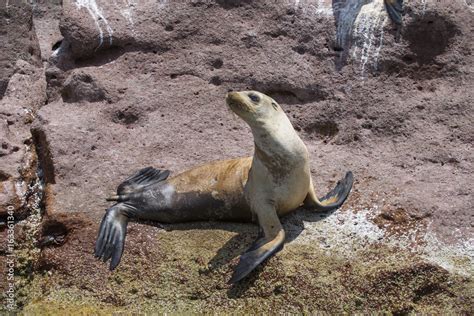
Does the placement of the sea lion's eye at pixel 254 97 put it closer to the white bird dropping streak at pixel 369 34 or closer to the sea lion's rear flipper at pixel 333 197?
the sea lion's rear flipper at pixel 333 197

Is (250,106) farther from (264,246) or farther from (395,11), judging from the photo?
(395,11)

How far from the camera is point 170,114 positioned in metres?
6.81

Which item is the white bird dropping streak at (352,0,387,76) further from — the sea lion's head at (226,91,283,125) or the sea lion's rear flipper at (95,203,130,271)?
the sea lion's rear flipper at (95,203,130,271)

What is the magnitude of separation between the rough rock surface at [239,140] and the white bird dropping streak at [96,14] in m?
0.02

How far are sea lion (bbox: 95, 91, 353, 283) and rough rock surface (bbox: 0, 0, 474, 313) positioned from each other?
110 mm

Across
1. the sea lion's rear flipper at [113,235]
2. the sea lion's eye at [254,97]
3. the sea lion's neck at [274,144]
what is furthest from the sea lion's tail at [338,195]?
the sea lion's rear flipper at [113,235]

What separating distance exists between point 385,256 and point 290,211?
80 centimetres

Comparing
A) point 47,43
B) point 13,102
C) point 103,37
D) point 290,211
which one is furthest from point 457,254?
point 47,43

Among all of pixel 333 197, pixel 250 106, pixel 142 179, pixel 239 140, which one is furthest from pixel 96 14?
pixel 333 197

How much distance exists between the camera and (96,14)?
7363 mm

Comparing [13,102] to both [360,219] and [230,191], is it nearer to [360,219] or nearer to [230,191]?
[230,191]

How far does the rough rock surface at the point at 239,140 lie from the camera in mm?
5105

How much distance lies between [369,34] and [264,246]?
2553mm

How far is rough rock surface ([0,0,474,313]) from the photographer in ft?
16.8
